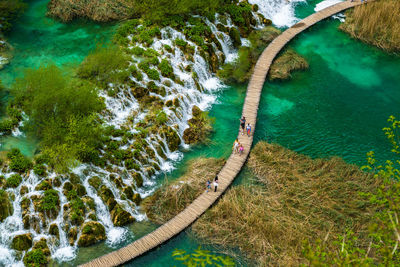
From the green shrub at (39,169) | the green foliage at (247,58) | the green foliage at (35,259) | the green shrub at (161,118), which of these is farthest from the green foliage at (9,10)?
the green foliage at (35,259)

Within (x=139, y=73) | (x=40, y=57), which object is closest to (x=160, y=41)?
(x=139, y=73)

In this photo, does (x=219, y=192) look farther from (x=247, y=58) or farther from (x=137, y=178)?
(x=247, y=58)

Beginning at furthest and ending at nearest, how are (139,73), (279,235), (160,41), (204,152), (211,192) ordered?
(160,41), (139,73), (204,152), (211,192), (279,235)

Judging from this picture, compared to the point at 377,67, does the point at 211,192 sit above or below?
below

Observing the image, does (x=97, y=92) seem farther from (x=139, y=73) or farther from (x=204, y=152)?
(x=204, y=152)

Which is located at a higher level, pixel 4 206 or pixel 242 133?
pixel 242 133

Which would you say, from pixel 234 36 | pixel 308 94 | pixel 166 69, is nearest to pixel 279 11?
pixel 234 36

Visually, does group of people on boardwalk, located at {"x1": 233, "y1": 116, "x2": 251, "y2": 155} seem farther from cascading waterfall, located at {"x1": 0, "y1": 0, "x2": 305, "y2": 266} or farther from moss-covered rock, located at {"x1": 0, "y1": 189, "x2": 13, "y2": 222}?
moss-covered rock, located at {"x1": 0, "y1": 189, "x2": 13, "y2": 222}
